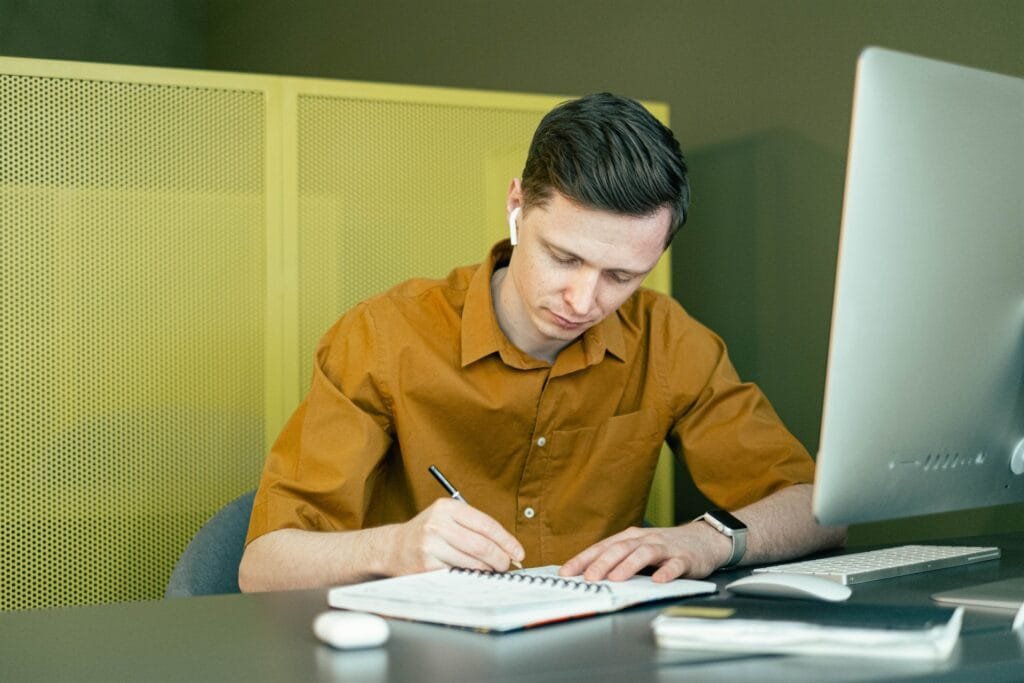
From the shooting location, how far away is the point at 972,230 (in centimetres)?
125

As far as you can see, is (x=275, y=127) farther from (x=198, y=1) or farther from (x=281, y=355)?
(x=198, y=1)

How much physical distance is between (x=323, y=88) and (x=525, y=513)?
1.13 metres

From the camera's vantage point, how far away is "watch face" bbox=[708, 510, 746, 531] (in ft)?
5.63

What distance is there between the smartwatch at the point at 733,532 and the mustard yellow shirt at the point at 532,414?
1.04 ft

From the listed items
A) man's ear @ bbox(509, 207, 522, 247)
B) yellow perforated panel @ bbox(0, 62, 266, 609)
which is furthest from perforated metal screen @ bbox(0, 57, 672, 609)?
man's ear @ bbox(509, 207, 522, 247)

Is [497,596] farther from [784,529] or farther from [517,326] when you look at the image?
[517,326]

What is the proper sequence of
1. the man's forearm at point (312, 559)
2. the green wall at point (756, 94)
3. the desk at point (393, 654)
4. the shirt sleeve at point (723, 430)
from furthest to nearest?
the green wall at point (756, 94) < the shirt sleeve at point (723, 430) < the man's forearm at point (312, 559) < the desk at point (393, 654)

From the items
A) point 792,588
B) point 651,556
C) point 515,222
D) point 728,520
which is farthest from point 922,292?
point 515,222

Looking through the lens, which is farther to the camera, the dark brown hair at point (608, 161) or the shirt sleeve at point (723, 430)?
the shirt sleeve at point (723, 430)

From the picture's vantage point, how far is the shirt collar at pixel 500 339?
2.04 m

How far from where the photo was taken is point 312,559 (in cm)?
168

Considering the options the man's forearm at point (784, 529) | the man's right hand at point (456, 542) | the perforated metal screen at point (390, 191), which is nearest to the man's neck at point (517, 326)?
the man's forearm at point (784, 529)

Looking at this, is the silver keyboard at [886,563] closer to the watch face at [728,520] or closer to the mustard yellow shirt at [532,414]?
the watch face at [728,520]

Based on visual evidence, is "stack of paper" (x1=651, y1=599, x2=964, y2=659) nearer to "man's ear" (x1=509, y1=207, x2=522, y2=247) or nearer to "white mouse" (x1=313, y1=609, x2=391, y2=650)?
"white mouse" (x1=313, y1=609, x2=391, y2=650)
